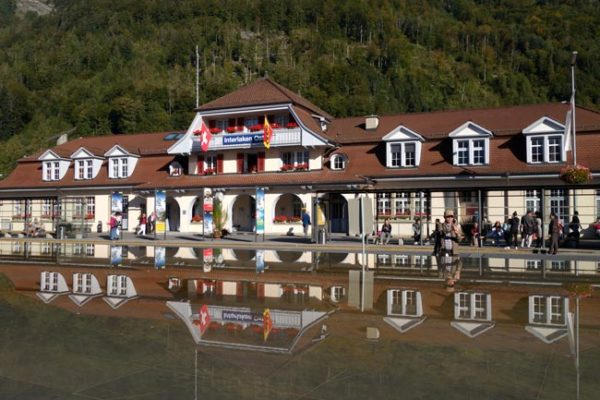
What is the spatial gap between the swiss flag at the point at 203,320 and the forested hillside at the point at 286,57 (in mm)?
70909

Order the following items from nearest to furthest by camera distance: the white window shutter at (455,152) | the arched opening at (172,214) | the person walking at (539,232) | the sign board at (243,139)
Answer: the person walking at (539,232)
the white window shutter at (455,152)
the sign board at (243,139)
the arched opening at (172,214)

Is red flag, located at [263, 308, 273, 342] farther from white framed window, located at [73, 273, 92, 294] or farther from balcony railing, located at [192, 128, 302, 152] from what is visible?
balcony railing, located at [192, 128, 302, 152]

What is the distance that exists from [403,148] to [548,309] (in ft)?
81.7

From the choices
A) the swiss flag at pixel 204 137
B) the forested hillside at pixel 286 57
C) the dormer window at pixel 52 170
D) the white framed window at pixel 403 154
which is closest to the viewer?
the white framed window at pixel 403 154

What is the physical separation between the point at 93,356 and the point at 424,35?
128834mm

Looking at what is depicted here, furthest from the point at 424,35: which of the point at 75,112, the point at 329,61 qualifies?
the point at 75,112

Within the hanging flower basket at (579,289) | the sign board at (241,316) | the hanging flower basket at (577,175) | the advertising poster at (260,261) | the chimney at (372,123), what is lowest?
the advertising poster at (260,261)

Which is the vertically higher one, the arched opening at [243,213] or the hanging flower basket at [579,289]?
the arched opening at [243,213]

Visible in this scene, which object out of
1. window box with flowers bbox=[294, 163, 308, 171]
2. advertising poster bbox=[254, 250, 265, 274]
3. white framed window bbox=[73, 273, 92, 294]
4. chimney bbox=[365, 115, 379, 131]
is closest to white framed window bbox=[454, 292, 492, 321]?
advertising poster bbox=[254, 250, 265, 274]

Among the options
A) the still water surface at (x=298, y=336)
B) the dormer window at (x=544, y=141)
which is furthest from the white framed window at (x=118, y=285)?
the dormer window at (x=544, y=141)

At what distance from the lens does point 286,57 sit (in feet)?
376

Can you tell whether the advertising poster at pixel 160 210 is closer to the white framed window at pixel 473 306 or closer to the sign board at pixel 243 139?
the sign board at pixel 243 139

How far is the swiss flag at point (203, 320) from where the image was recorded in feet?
26.3

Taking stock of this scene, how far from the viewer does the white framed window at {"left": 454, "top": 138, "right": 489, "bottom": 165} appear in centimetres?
3247
